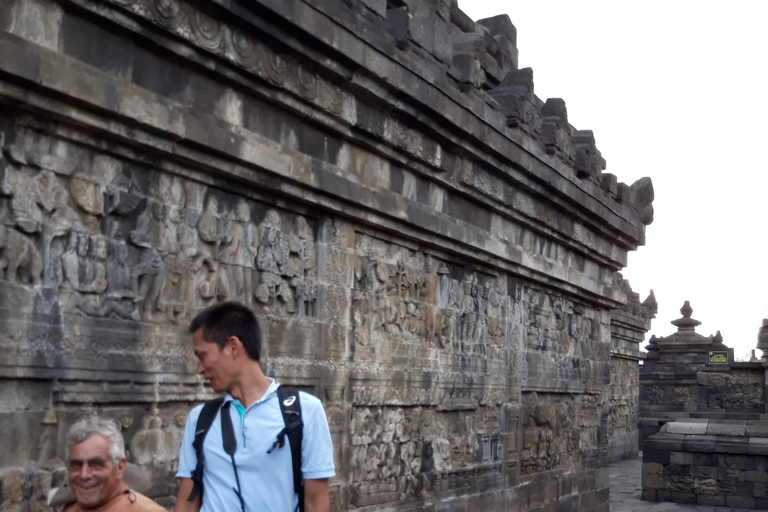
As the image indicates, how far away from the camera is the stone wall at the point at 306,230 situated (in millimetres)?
4562

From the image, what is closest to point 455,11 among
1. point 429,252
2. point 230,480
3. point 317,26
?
point 429,252

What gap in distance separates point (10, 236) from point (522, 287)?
6.63 meters

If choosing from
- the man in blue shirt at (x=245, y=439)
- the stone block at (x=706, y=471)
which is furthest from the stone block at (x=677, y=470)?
the man in blue shirt at (x=245, y=439)

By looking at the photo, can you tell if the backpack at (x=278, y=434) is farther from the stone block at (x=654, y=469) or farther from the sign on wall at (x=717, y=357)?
the sign on wall at (x=717, y=357)

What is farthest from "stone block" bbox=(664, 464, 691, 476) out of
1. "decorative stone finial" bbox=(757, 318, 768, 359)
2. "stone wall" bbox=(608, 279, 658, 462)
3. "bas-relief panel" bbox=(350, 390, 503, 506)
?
"decorative stone finial" bbox=(757, 318, 768, 359)

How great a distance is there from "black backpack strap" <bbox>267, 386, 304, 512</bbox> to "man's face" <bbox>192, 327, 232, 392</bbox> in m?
0.20

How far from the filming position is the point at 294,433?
3.40m

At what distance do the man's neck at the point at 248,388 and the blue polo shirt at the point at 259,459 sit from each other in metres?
0.02

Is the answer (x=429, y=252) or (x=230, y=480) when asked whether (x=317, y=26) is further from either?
(x=230, y=480)

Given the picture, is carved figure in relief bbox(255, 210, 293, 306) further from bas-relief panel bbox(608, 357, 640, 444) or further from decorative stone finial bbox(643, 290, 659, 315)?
decorative stone finial bbox(643, 290, 659, 315)

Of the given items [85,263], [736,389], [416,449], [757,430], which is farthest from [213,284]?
[736,389]

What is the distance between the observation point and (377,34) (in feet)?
22.6

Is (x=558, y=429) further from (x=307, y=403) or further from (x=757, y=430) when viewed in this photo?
(x=307, y=403)

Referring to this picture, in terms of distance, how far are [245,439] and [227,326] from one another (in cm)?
39
